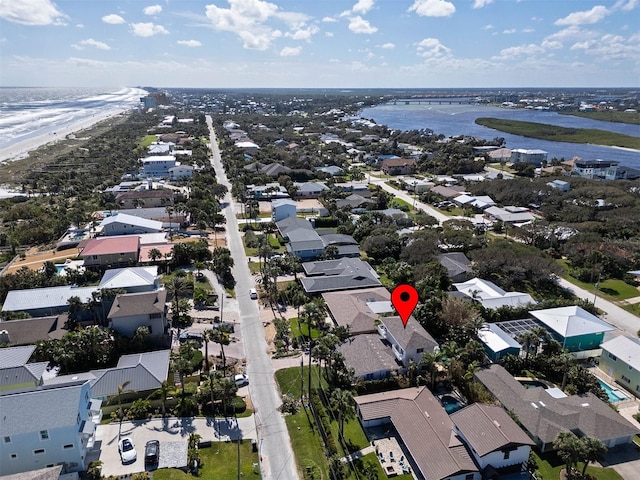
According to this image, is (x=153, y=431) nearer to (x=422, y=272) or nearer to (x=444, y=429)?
(x=444, y=429)

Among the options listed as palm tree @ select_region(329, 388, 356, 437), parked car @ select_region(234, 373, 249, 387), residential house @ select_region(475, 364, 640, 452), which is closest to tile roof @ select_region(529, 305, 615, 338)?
residential house @ select_region(475, 364, 640, 452)

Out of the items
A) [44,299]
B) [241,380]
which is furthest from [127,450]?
[44,299]

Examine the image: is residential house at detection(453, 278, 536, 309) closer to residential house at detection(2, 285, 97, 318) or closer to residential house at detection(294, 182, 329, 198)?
residential house at detection(2, 285, 97, 318)

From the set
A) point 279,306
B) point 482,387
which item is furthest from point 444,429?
point 279,306

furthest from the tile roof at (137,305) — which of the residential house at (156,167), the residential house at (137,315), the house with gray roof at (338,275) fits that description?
the residential house at (156,167)

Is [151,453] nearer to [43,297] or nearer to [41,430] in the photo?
[41,430]

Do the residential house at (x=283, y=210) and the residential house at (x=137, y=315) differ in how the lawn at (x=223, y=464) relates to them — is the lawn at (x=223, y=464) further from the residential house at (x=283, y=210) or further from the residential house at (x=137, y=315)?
the residential house at (x=283, y=210)
